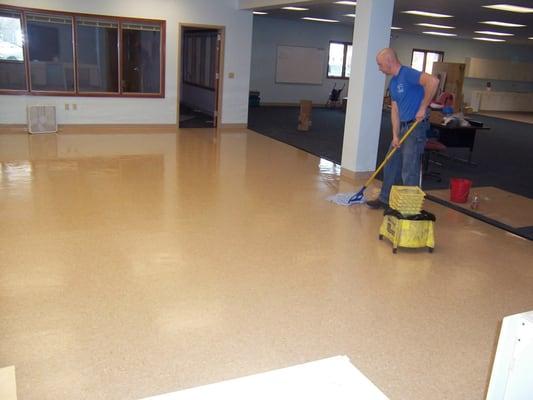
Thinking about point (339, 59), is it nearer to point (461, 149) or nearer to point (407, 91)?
point (461, 149)

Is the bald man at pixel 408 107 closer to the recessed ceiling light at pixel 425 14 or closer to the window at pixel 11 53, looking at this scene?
the window at pixel 11 53

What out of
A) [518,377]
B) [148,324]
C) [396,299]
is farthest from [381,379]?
[518,377]

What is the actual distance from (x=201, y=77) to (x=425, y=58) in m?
9.14

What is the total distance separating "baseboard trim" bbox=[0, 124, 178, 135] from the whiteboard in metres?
6.68

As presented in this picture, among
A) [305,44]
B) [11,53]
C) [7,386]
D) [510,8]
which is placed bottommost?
[7,386]

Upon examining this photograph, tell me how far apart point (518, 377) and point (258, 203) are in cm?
414

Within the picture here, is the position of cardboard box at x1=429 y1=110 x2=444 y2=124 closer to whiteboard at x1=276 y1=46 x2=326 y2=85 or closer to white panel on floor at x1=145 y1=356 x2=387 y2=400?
white panel on floor at x1=145 y1=356 x2=387 y2=400

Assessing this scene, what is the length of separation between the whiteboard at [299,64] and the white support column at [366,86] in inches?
369

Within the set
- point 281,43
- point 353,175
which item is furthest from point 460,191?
point 281,43

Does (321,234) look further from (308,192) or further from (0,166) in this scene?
(0,166)

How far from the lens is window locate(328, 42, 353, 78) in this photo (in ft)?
53.1

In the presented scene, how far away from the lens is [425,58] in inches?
687

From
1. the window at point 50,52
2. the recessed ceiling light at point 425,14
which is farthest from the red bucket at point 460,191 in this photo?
the window at point 50,52

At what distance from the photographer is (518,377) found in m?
1.06
